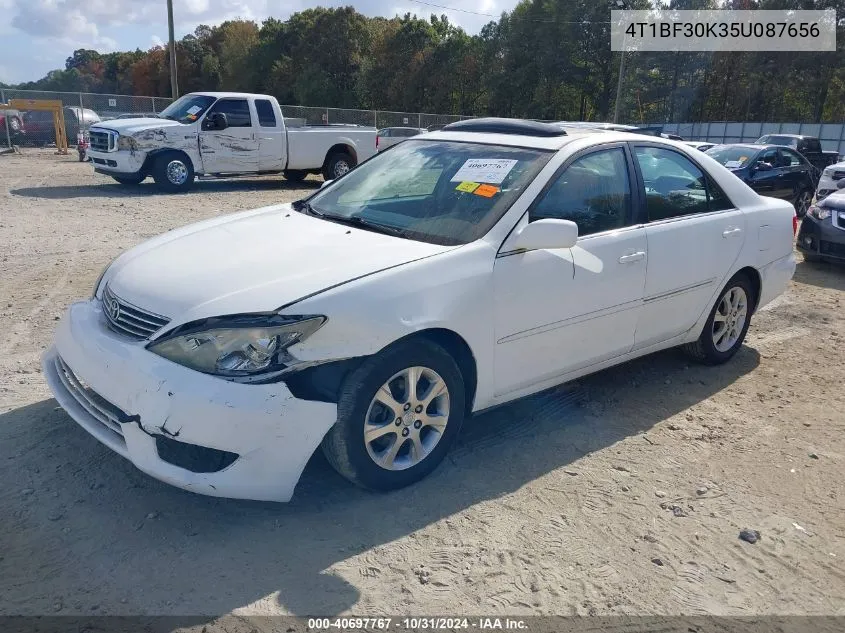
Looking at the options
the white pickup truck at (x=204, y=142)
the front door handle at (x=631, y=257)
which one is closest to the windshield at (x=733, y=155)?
the white pickup truck at (x=204, y=142)

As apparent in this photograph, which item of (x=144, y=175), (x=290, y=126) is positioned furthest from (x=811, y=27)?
(x=144, y=175)

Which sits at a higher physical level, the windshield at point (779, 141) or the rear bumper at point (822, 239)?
the windshield at point (779, 141)

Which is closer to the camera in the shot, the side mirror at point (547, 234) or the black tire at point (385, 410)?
the black tire at point (385, 410)

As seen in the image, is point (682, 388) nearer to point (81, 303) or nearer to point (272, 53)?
point (81, 303)

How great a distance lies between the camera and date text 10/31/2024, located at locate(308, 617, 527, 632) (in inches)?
102

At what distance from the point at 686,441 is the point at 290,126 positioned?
1427cm

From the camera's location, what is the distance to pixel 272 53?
66.4 metres

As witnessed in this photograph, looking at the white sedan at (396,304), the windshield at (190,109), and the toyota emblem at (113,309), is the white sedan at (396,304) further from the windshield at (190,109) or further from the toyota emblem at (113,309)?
the windshield at (190,109)

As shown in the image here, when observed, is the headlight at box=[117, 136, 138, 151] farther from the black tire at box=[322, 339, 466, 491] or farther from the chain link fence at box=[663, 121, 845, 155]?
the chain link fence at box=[663, 121, 845, 155]

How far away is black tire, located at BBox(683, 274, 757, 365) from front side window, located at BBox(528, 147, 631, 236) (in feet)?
4.16

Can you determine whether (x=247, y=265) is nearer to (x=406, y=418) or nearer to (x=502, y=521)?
(x=406, y=418)

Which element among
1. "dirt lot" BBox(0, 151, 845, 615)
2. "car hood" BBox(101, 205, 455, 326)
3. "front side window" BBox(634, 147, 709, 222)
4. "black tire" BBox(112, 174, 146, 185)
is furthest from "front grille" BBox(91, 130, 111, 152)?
"front side window" BBox(634, 147, 709, 222)

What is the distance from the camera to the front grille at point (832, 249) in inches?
352

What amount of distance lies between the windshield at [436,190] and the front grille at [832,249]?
6629mm
